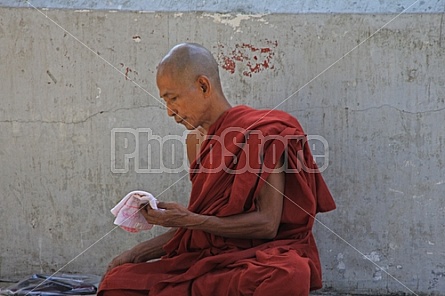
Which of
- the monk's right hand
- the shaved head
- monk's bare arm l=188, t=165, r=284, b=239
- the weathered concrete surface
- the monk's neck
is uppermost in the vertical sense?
the weathered concrete surface

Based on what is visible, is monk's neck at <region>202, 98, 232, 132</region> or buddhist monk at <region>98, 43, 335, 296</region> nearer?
buddhist monk at <region>98, 43, 335, 296</region>

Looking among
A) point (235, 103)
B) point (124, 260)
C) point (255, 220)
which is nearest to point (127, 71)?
point (235, 103)

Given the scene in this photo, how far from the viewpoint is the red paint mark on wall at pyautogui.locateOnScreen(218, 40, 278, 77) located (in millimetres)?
4109

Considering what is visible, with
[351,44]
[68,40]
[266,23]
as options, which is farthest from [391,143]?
[68,40]

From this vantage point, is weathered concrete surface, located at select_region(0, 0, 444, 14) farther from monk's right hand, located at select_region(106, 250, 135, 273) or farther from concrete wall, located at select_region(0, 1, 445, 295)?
monk's right hand, located at select_region(106, 250, 135, 273)

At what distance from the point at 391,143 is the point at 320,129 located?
14.6 inches

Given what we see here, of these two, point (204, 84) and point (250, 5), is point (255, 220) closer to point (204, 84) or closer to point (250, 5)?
point (204, 84)

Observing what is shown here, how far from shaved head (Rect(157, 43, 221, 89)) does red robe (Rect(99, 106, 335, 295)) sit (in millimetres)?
198

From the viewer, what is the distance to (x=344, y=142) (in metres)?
4.09

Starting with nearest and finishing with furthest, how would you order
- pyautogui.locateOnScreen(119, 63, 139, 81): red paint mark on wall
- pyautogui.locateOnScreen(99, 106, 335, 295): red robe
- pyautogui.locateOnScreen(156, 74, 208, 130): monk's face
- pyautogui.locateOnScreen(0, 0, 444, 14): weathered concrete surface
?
pyautogui.locateOnScreen(99, 106, 335, 295): red robe
pyautogui.locateOnScreen(156, 74, 208, 130): monk's face
pyautogui.locateOnScreen(0, 0, 444, 14): weathered concrete surface
pyautogui.locateOnScreen(119, 63, 139, 81): red paint mark on wall

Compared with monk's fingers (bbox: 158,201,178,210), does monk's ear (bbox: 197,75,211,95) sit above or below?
above

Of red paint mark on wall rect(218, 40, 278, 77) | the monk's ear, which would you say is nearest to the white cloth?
the monk's ear

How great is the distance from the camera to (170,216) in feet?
10.2

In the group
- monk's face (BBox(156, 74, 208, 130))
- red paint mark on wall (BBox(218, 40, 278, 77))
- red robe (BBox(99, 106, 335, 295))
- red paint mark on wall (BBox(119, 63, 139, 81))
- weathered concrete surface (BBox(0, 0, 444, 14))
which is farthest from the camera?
red paint mark on wall (BBox(119, 63, 139, 81))
